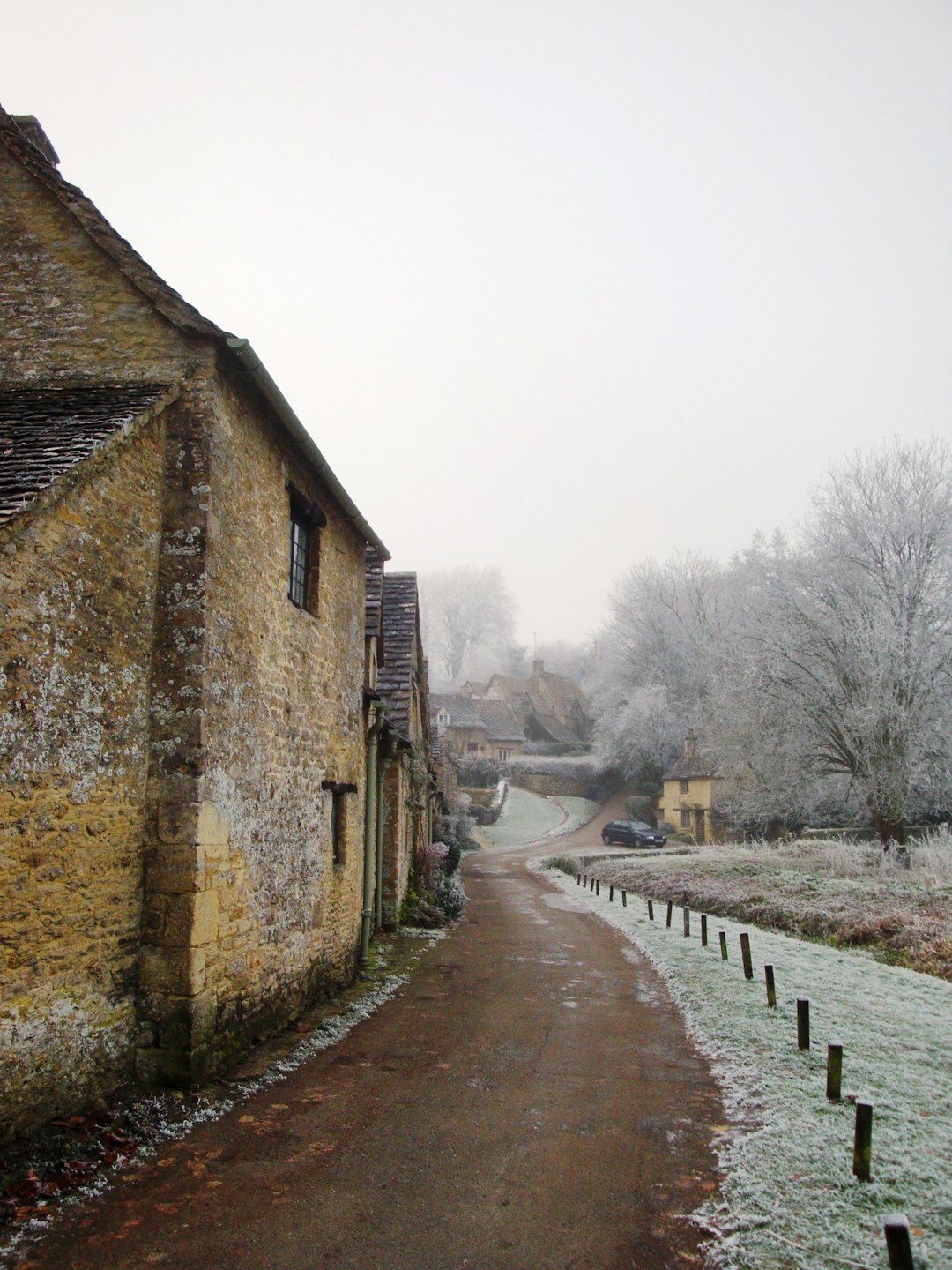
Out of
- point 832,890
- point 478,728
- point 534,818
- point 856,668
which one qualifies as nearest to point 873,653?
point 856,668

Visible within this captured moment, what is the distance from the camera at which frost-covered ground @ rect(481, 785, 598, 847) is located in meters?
44.0

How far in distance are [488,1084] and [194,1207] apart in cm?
300

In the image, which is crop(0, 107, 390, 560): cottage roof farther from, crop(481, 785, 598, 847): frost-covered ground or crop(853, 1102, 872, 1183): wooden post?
crop(481, 785, 598, 847): frost-covered ground

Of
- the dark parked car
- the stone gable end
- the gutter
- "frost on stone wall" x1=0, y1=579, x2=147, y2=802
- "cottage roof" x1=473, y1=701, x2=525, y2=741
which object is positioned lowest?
the dark parked car

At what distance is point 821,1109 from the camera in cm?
651

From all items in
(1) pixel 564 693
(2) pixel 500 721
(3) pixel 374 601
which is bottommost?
(2) pixel 500 721

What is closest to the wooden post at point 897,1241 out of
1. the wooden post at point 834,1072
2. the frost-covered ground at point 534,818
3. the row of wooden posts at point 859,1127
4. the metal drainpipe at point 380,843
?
the row of wooden posts at point 859,1127

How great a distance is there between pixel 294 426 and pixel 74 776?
4.54 m

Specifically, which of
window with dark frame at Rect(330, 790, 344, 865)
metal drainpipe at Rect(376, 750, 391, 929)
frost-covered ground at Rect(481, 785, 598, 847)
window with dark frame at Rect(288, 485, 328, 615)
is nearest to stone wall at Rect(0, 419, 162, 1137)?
window with dark frame at Rect(288, 485, 328, 615)

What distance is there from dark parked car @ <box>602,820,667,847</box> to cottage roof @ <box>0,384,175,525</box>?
36.9 meters

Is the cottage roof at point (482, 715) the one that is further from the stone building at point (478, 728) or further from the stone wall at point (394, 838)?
the stone wall at point (394, 838)

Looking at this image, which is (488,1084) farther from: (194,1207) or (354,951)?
(354,951)

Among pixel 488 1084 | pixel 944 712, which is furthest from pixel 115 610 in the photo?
pixel 944 712

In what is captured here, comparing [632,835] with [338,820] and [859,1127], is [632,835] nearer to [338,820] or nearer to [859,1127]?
[338,820]
